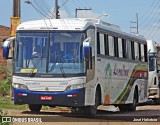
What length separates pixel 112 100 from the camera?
23.0m

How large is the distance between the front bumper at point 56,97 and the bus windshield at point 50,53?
0.73 m

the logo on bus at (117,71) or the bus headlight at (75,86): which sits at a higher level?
the logo on bus at (117,71)

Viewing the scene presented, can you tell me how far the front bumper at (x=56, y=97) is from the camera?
18.8 meters

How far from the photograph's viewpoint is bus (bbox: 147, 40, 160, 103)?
111 feet

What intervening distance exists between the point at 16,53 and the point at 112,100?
215 inches

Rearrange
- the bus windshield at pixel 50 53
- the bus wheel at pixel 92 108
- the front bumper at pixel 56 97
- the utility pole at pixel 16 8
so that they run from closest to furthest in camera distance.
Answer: the front bumper at pixel 56 97
the bus windshield at pixel 50 53
the bus wheel at pixel 92 108
the utility pole at pixel 16 8

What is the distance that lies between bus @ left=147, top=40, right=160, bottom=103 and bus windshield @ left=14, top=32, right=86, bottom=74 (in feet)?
49.9

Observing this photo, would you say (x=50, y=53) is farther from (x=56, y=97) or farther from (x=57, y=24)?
(x=56, y=97)

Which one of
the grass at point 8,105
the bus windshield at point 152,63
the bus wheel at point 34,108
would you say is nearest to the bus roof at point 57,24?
the bus wheel at point 34,108

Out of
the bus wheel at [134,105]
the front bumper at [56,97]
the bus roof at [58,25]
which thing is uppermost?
the bus roof at [58,25]

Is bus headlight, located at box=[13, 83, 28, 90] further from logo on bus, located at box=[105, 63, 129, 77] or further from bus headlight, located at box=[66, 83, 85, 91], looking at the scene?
logo on bus, located at box=[105, 63, 129, 77]

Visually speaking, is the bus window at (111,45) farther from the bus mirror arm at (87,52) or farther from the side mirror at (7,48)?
the side mirror at (7,48)

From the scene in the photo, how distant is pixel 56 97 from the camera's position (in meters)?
18.9

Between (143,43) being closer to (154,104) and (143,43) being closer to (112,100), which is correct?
(112,100)
